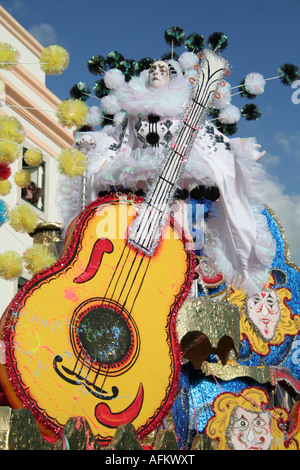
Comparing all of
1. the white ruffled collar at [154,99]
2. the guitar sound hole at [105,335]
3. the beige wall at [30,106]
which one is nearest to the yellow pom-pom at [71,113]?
the white ruffled collar at [154,99]

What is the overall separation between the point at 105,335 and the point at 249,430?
5.29ft

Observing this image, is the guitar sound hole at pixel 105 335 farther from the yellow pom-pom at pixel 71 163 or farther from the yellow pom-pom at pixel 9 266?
the yellow pom-pom at pixel 71 163

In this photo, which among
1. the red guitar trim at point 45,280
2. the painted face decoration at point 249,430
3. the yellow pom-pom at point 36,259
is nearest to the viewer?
the red guitar trim at point 45,280

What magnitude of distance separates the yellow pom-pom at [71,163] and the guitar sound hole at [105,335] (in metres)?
0.82

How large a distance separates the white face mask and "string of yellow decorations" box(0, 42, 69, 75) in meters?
0.95

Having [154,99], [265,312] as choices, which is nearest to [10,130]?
[154,99]

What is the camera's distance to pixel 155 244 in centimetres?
327

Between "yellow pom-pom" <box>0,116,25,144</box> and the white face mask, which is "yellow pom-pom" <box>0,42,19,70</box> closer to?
"yellow pom-pom" <box>0,116,25,144</box>

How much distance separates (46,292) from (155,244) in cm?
70

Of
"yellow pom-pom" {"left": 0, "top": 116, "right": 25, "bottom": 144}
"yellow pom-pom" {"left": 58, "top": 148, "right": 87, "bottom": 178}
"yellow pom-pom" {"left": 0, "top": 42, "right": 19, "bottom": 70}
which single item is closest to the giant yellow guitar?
"yellow pom-pom" {"left": 58, "top": 148, "right": 87, "bottom": 178}

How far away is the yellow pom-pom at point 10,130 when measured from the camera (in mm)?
3303

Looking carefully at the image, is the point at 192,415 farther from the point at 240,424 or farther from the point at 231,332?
the point at 231,332

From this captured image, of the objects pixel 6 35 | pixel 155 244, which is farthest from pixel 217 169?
pixel 6 35

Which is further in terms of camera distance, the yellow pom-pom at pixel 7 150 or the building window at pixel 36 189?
the building window at pixel 36 189
